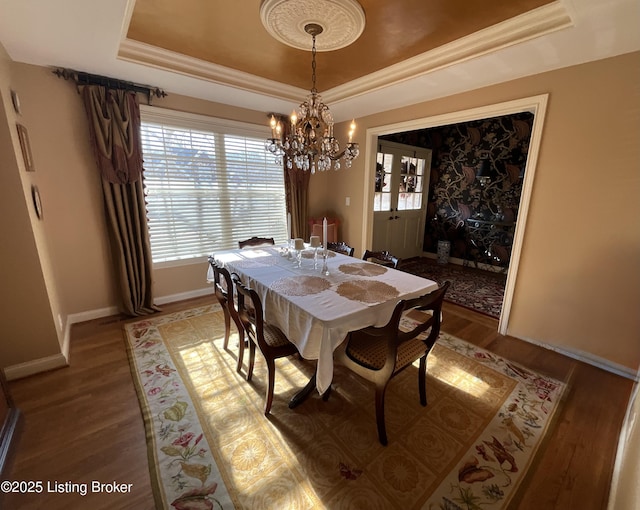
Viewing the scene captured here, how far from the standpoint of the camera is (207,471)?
1.40 m

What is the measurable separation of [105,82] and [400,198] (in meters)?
4.30

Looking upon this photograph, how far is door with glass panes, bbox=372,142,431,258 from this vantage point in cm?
464

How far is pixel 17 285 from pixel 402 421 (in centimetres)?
282

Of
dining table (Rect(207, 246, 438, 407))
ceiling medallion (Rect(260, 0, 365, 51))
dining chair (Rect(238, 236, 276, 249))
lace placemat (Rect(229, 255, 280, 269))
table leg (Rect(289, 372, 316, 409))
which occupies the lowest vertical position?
table leg (Rect(289, 372, 316, 409))

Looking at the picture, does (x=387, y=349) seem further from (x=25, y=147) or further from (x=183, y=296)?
(x=25, y=147)

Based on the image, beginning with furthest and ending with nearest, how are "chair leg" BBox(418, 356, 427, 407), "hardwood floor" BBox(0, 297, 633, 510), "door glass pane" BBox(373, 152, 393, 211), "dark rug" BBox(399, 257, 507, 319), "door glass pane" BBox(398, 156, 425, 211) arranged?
"door glass pane" BBox(398, 156, 425, 211), "door glass pane" BBox(373, 152, 393, 211), "dark rug" BBox(399, 257, 507, 319), "chair leg" BBox(418, 356, 427, 407), "hardwood floor" BBox(0, 297, 633, 510)

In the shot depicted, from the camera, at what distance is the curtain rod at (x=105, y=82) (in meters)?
2.44

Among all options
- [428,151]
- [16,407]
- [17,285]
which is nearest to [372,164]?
[428,151]

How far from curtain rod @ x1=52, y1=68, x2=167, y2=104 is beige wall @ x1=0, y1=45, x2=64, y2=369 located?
1.18 feet

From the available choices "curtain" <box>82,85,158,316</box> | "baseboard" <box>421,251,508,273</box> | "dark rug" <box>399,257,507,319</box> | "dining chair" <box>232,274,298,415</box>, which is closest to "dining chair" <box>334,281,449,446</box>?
"dining chair" <box>232,274,298,415</box>

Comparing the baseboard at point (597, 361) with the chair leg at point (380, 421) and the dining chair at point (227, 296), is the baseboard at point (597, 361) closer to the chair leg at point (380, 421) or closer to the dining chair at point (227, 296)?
the chair leg at point (380, 421)

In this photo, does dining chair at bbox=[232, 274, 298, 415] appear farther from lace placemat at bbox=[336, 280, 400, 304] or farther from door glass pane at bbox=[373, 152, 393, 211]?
door glass pane at bbox=[373, 152, 393, 211]

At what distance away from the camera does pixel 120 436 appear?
5.24 ft

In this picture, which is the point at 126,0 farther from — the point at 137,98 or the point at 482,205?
the point at 482,205
